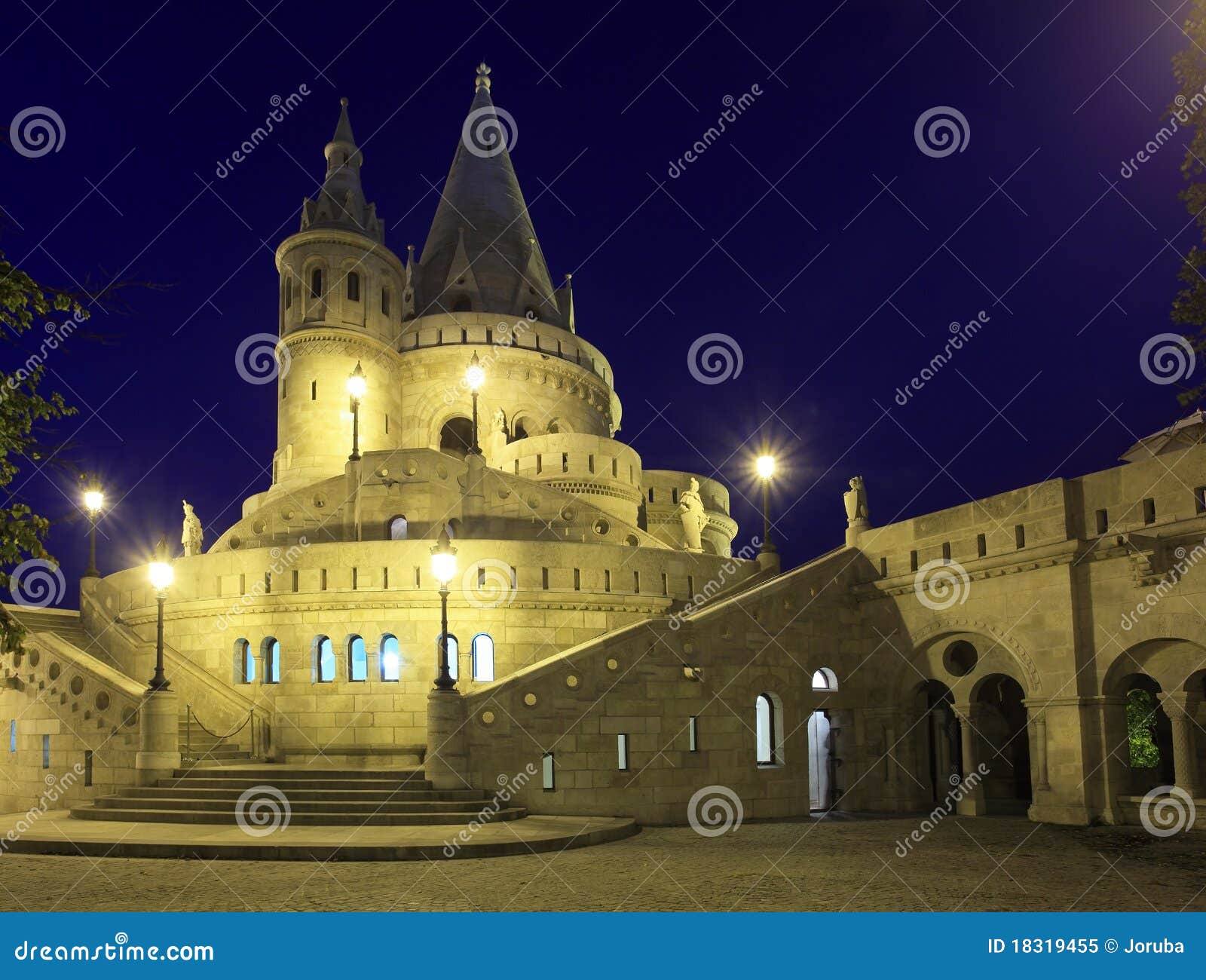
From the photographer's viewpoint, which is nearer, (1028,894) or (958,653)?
(1028,894)

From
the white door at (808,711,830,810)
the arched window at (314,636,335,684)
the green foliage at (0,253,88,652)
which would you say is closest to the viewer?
the green foliage at (0,253,88,652)

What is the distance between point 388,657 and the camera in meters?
24.8

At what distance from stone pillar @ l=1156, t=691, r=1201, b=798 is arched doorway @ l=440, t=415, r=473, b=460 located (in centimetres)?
2914

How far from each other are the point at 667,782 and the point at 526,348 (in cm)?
2605

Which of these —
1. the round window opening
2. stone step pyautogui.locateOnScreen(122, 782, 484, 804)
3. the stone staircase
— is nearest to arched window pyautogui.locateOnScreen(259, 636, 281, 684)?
the stone staircase

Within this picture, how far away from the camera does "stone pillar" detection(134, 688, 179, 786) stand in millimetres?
20281

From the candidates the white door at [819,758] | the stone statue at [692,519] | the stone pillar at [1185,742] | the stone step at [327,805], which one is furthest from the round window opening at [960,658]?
the stone statue at [692,519]

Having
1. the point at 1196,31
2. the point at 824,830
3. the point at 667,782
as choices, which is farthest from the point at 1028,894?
the point at 1196,31

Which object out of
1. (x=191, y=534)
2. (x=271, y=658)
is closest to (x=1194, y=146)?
(x=271, y=658)

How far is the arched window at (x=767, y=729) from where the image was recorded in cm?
2231

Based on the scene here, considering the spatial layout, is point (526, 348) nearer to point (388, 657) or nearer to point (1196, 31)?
point (388, 657)

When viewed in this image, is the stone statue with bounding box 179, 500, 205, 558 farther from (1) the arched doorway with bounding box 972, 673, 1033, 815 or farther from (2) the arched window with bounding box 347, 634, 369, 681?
(1) the arched doorway with bounding box 972, 673, 1033, 815

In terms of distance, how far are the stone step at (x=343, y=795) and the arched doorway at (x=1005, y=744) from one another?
14.0m

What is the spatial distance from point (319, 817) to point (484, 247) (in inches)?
1321
